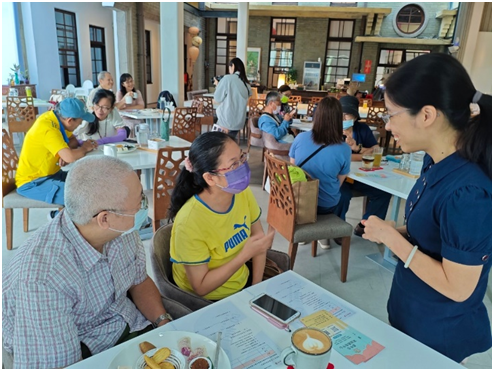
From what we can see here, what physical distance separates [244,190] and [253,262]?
1.11ft

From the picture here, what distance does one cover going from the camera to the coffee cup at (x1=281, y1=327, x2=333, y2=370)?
0.87 m

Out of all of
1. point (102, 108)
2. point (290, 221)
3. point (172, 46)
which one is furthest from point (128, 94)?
point (290, 221)

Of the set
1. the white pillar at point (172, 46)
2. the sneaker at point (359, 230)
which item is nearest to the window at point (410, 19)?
the white pillar at point (172, 46)

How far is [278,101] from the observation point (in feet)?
15.4

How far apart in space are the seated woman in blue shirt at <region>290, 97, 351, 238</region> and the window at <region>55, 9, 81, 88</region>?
8.22m

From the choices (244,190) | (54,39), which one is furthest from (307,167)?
(54,39)

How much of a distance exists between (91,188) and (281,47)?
1235 cm

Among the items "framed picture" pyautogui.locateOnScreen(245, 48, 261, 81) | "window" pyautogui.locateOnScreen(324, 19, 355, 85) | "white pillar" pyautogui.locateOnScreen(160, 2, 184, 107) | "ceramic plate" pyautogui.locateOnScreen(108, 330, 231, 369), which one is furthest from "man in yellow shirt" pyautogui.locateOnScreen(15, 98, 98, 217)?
"window" pyautogui.locateOnScreen(324, 19, 355, 85)

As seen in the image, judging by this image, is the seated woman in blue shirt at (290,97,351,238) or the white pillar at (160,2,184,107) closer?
the seated woman in blue shirt at (290,97,351,238)

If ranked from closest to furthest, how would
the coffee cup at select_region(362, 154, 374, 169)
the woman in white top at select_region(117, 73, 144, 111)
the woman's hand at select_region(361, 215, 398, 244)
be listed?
the woman's hand at select_region(361, 215, 398, 244) → the coffee cup at select_region(362, 154, 374, 169) → the woman in white top at select_region(117, 73, 144, 111)

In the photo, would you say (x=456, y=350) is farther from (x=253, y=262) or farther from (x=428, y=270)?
(x=253, y=262)

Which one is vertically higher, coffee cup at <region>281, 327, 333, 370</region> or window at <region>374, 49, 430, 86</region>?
window at <region>374, 49, 430, 86</region>

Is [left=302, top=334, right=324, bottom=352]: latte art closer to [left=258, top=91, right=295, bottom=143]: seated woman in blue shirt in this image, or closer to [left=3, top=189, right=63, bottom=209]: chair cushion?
[left=3, top=189, right=63, bottom=209]: chair cushion

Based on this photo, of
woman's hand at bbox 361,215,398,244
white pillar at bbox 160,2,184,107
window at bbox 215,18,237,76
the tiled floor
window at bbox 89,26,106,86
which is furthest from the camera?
window at bbox 215,18,237,76
